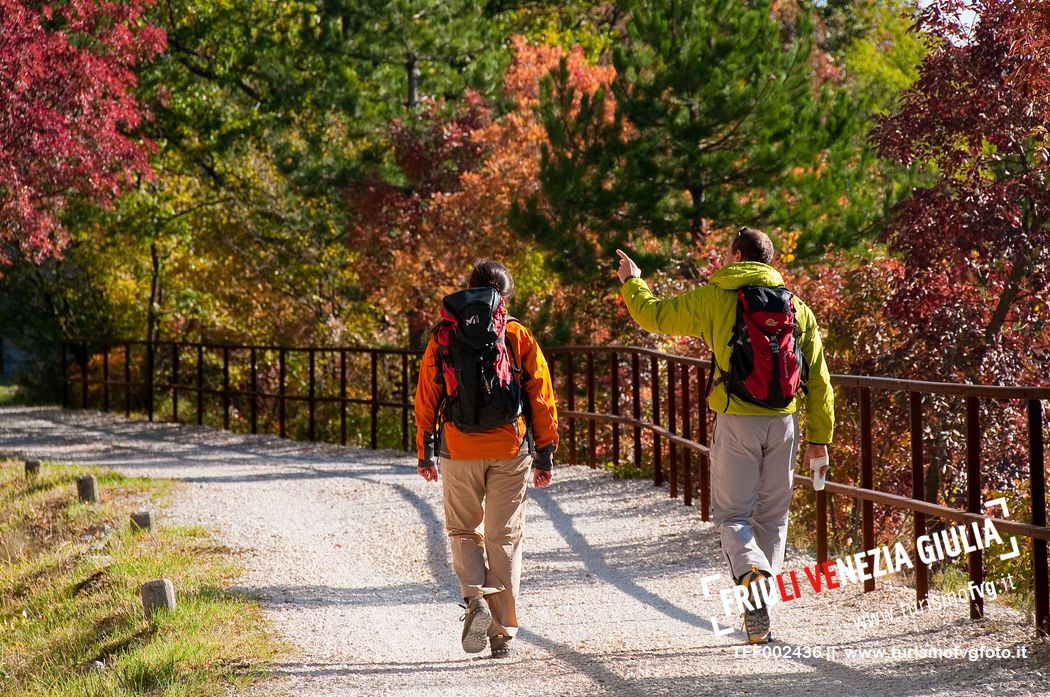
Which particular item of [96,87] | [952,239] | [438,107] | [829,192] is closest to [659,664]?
[952,239]

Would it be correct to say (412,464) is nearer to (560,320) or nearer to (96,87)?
(96,87)

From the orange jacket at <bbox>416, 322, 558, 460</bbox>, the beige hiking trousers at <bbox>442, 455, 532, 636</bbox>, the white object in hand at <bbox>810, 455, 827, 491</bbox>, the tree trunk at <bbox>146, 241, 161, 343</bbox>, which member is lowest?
the beige hiking trousers at <bbox>442, 455, 532, 636</bbox>

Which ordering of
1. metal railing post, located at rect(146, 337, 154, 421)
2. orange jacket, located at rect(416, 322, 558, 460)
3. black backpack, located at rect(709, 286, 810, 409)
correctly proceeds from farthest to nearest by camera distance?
metal railing post, located at rect(146, 337, 154, 421) < orange jacket, located at rect(416, 322, 558, 460) < black backpack, located at rect(709, 286, 810, 409)

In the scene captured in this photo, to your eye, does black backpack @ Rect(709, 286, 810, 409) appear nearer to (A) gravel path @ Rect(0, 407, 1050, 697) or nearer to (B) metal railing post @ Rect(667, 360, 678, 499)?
(A) gravel path @ Rect(0, 407, 1050, 697)

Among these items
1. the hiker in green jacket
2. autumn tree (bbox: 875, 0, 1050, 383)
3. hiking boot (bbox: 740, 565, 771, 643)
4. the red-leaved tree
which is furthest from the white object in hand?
the red-leaved tree

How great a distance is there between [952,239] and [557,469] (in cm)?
419

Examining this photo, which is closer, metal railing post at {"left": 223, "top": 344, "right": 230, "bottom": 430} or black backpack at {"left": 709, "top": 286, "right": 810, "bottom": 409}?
black backpack at {"left": 709, "top": 286, "right": 810, "bottom": 409}

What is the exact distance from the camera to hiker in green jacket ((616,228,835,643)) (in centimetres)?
576

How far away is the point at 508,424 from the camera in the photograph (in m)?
5.87

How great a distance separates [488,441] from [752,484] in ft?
3.85

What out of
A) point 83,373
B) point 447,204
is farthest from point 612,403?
point 83,373

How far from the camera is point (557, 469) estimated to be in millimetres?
12562

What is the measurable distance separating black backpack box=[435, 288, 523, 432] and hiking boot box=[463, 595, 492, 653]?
2.58ft

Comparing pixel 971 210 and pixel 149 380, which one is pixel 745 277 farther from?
pixel 149 380
